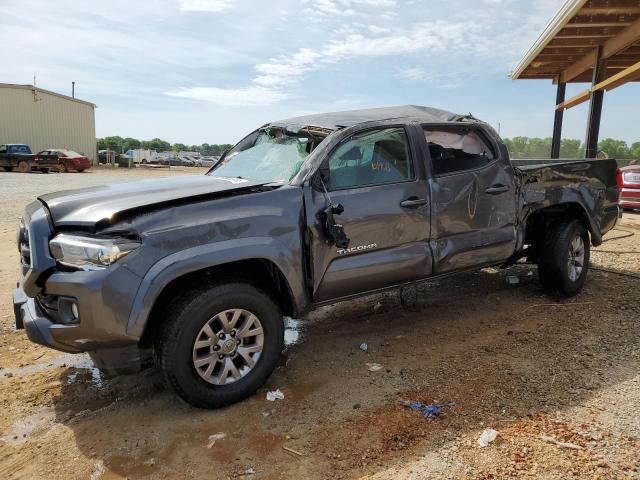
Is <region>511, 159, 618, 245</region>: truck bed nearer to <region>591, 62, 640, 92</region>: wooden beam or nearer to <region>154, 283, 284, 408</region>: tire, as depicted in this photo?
<region>154, 283, 284, 408</region>: tire

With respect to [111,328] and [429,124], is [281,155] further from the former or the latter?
[111,328]

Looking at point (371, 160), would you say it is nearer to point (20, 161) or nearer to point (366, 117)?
point (366, 117)

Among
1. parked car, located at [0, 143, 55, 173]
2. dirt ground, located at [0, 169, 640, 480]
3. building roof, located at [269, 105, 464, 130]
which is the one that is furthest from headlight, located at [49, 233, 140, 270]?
parked car, located at [0, 143, 55, 173]

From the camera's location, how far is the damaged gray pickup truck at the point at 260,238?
9.23 feet

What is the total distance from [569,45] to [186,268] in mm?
12140

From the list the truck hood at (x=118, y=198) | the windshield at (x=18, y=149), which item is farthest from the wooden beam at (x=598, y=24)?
the windshield at (x=18, y=149)

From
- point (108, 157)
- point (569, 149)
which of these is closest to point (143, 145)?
point (108, 157)

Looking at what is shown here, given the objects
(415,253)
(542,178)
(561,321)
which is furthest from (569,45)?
(415,253)

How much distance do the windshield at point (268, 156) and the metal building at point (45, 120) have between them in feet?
120

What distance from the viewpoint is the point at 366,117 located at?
13.3ft

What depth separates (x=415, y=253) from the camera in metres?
3.90

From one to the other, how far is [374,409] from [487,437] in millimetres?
684

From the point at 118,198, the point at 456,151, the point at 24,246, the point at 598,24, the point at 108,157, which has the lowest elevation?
the point at 24,246

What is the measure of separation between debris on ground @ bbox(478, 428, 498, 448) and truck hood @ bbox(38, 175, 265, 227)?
203cm
